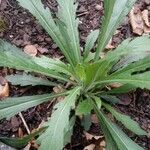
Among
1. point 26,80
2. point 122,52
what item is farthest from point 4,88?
point 122,52

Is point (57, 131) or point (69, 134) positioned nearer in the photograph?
point (57, 131)

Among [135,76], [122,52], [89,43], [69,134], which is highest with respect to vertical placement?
[89,43]

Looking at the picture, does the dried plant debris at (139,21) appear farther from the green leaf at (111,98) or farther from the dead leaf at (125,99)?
the green leaf at (111,98)

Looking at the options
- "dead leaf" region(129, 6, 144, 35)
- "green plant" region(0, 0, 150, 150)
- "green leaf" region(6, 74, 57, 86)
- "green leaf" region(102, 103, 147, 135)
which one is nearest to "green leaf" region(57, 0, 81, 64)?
"green plant" region(0, 0, 150, 150)

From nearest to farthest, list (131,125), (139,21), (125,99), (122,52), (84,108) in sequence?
(122,52) < (84,108) < (131,125) < (125,99) < (139,21)

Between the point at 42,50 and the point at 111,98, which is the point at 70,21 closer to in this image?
the point at 42,50

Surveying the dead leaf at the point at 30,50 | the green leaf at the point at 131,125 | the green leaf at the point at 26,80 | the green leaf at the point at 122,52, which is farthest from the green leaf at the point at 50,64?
the dead leaf at the point at 30,50
